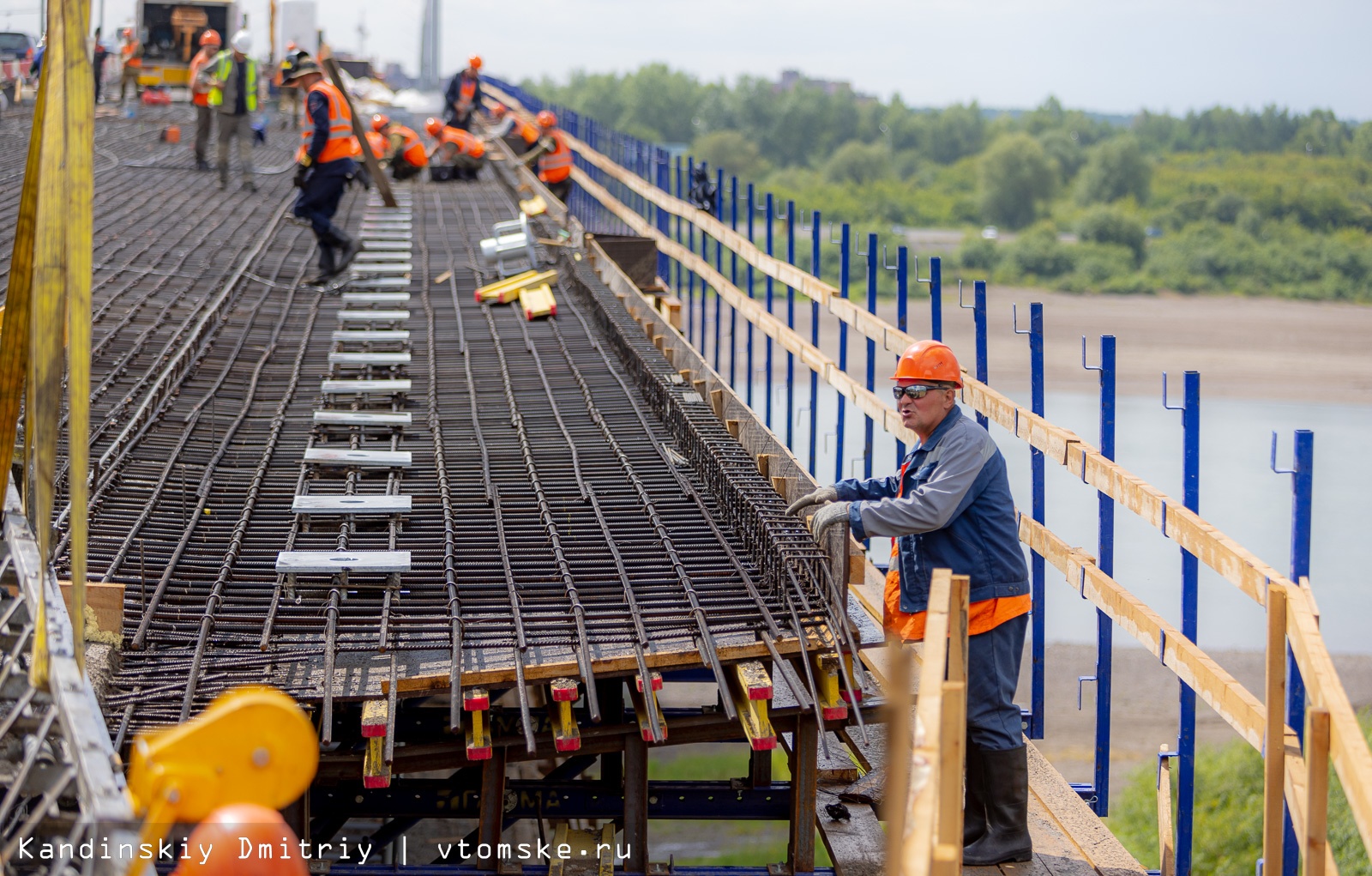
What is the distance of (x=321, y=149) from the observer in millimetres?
10516

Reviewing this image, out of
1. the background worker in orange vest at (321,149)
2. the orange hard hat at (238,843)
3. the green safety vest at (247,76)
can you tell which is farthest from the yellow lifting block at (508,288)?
the orange hard hat at (238,843)

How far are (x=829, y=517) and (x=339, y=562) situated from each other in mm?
1810

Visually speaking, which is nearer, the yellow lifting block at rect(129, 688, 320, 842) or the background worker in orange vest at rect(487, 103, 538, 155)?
the yellow lifting block at rect(129, 688, 320, 842)

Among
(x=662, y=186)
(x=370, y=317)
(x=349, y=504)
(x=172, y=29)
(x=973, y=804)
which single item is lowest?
(x=973, y=804)

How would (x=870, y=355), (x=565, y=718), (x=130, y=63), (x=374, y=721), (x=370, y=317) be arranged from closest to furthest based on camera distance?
(x=374, y=721), (x=565, y=718), (x=870, y=355), (x=370, y=317), (x=130, y=63)

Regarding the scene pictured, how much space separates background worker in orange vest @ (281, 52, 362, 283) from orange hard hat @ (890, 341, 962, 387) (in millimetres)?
6881

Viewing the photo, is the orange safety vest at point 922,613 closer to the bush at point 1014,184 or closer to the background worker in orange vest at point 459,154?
the background worker in orange vest at point 459,154

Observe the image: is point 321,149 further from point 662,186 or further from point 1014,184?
point 1014,184

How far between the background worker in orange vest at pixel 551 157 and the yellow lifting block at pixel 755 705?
50.1ft

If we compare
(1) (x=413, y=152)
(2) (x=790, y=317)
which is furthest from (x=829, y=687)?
(1) (x=413, y=152)

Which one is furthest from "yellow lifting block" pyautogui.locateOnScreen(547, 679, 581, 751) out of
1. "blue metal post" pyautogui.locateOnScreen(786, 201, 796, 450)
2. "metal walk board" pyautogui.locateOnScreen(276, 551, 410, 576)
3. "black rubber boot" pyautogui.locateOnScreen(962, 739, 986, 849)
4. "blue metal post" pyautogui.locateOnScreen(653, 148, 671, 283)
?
"blue metal post" pyautogui.locateOnScreen(653, 148, 671, 283)

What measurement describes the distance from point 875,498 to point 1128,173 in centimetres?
9015

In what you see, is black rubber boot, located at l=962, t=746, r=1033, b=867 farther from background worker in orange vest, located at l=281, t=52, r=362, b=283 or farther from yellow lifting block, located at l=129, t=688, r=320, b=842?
background worker in orange vest, located at l=281, t=52, r=362, b=283

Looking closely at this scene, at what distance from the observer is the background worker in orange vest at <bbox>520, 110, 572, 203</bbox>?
19250mm
